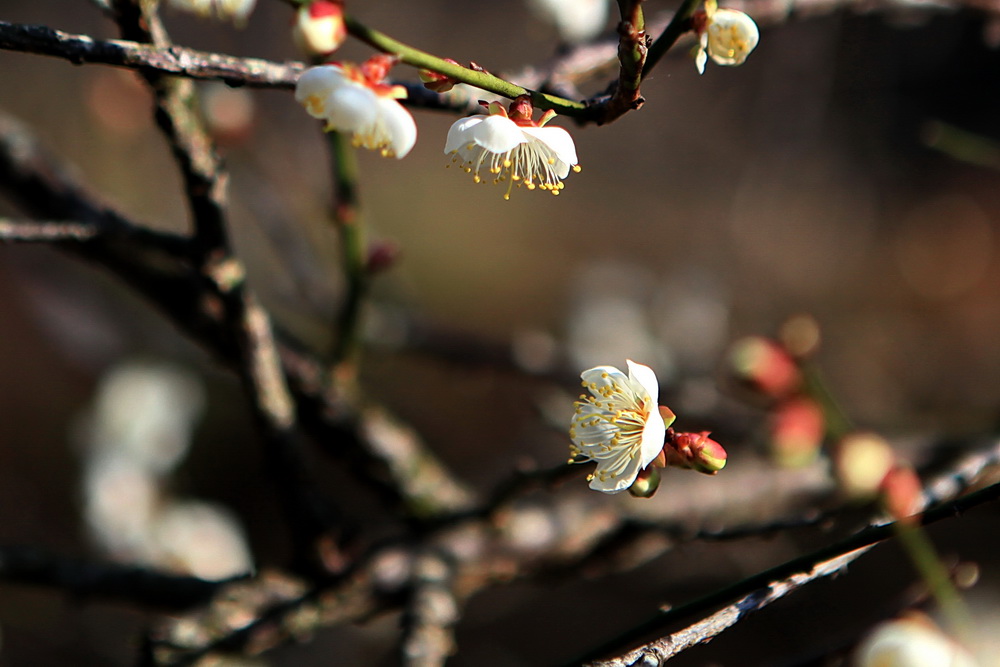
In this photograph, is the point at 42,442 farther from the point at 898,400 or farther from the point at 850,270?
the point at 850,270

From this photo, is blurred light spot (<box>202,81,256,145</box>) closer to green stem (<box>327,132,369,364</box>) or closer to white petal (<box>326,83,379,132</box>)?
green stem (<box>327,132,369,364</box>)

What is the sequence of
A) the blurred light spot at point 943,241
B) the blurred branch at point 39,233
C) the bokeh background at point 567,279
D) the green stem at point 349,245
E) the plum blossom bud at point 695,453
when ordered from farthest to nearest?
1. the blurred light spot at point 943,241
2. the bokeh background at point 567,279
3. the green stem at point 349,245
4. the blurred branch at point 39,233
5. the plum blossom bud at point 695,453

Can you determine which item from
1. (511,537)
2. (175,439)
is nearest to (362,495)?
(175,439)

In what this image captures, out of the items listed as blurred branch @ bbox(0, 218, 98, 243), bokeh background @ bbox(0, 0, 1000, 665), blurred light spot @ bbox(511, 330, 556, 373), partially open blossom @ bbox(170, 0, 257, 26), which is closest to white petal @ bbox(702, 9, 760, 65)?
partially open blossom @ bbox(170, 0, 257, 26)

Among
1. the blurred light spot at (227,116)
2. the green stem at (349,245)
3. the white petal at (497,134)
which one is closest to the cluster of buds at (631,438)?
the white petal at (497,134)

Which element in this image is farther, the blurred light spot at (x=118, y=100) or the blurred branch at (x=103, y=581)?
the blurred light spot at (x=118, y=100)

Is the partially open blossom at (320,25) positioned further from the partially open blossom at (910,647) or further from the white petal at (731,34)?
the partially open blossom at (910,647)

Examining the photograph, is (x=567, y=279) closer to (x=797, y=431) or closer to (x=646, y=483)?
(x=797, y=431)
